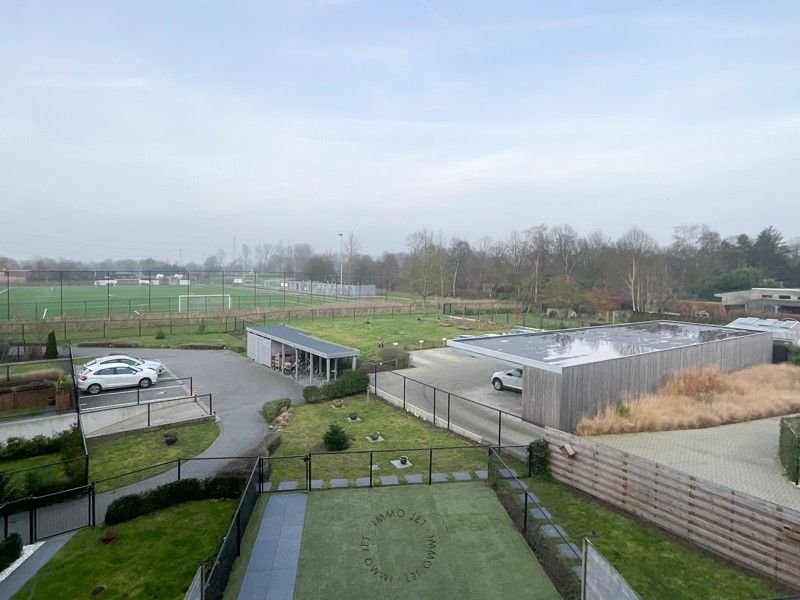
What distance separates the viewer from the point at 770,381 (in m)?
23.7

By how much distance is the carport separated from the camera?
24.7 meters

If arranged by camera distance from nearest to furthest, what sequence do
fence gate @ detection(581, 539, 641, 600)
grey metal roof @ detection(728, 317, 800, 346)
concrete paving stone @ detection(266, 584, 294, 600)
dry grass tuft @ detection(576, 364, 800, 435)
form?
fence gate @ detection(581, 539, 641, 600), concrete paving stone @ detection(266, 584, 294, 600), dry grass tuft @ detection(576, 364, 800, 435), grey metal roof @ detection(728, 317, 800, 346)

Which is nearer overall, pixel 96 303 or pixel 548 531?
pixel 548 531

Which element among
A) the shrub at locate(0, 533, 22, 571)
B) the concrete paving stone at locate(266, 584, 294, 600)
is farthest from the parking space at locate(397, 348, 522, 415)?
the shrub at locate(0, 533, 22, 571)

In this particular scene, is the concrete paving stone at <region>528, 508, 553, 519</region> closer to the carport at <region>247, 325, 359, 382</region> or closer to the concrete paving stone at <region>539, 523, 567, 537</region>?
the concrete paving stone at <region>539, 523, 567, 537</region>

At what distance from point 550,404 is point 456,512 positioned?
709 cm

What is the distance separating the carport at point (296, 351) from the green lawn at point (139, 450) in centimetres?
708

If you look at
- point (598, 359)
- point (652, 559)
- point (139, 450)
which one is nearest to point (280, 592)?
point (652, 559)

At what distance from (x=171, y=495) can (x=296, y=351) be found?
1418 centimetres

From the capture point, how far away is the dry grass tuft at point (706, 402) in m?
17.7

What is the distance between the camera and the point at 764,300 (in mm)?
55219

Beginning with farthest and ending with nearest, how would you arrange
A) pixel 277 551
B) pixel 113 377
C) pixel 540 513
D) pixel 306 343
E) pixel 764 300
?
pixel 764 300, pixel 306 343, pixel 113 377, pixel 540 513, pixel 277 551

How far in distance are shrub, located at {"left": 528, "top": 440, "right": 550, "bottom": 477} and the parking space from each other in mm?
5912

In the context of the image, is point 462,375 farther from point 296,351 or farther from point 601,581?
point 601,581
